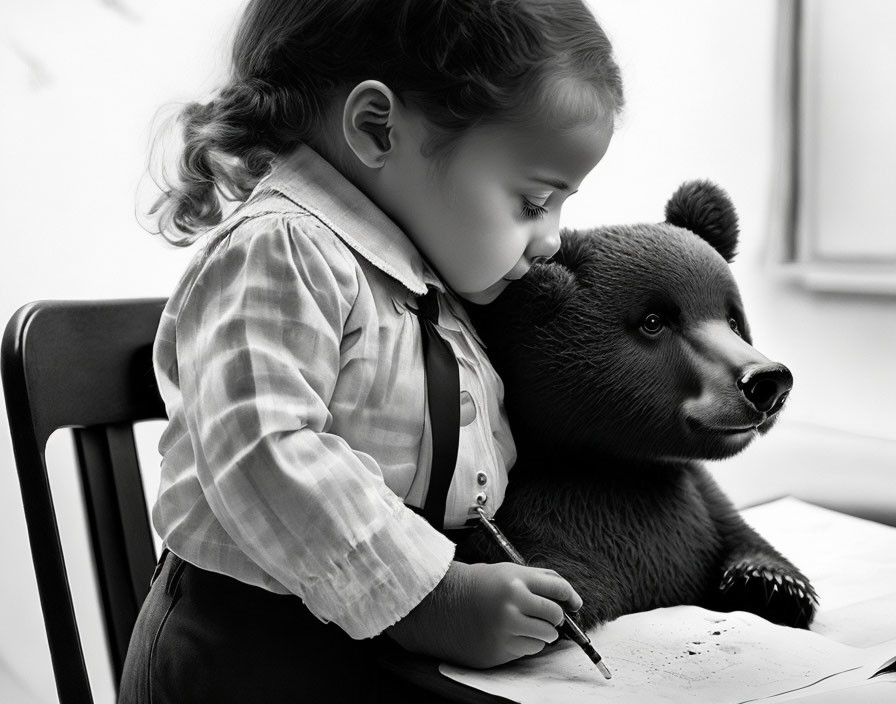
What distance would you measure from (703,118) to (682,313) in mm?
936

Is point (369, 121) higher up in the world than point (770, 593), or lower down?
higher up

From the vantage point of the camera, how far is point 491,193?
547 mm

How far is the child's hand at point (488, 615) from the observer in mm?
486

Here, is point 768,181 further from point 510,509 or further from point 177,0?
point 510,509

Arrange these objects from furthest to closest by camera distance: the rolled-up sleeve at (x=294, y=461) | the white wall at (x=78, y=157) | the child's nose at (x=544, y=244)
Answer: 1. the white wall at (x=78, y=157)
2. the child's nose at (x=544, y=244)
3. the rolled-up sleeve at (x=294, y=461)

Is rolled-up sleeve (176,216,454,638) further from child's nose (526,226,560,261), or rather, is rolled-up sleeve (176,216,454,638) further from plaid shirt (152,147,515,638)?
child's nose (526,226,560,261)

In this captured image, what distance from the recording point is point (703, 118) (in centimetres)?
144

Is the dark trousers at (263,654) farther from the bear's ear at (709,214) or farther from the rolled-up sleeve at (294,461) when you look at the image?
the bear's ear at (709,214)

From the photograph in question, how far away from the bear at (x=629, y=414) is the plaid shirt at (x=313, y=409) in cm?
3

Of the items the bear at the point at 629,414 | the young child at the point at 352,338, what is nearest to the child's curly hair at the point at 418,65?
the young child at the point at 352,338

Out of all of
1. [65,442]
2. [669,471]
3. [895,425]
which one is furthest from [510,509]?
[895,425]

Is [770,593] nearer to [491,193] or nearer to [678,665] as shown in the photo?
[678,665]

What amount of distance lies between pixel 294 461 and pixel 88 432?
33 centimetres

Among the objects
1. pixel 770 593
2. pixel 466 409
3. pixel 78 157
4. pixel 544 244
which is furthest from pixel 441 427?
pixel 78 157
